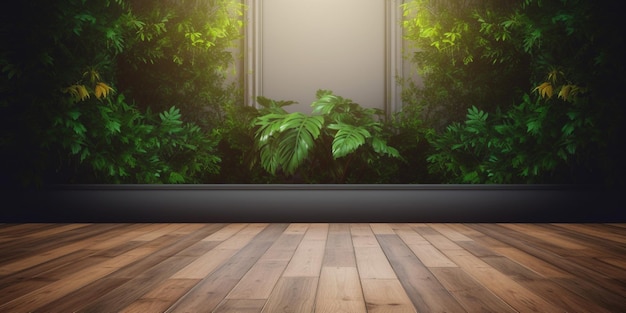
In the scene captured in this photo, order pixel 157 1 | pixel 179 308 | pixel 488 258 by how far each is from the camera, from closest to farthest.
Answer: pixel 179 308
pixel 488 258
pixel 157 1

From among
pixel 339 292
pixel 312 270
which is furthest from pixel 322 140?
pixel 339 292

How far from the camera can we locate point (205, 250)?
2.14 metres

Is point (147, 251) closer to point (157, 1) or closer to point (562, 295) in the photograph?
point (562, 295)

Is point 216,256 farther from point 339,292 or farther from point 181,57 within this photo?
point 181,57

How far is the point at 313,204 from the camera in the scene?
120 inches

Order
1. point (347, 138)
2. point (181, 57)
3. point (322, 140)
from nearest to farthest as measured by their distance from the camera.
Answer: point (347, 138), point (322, 140), point (181, 57)

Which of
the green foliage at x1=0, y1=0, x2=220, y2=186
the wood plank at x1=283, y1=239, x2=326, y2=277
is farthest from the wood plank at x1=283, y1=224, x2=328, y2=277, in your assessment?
the green foliage at x1=0, y1=0, x2=220, y2=186

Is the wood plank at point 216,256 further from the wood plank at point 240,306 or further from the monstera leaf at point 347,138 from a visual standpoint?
the monstera leaf at point 347,138

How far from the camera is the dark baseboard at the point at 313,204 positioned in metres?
2.98

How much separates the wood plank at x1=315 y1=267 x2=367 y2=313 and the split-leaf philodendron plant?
1488 mm

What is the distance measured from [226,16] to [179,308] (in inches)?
111

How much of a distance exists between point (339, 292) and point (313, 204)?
1.63 meters

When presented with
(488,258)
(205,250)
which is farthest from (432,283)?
(205,250)

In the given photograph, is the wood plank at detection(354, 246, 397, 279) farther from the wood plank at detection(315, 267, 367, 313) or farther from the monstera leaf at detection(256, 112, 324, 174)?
the monstera leaf at detection(256, 112, 324, 174)
